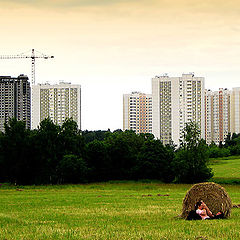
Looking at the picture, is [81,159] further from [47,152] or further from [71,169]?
[47,152]

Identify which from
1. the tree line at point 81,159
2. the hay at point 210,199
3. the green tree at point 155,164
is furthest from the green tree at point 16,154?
the hay at point 210,199

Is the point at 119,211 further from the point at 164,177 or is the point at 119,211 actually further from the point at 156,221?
the point at 164,177

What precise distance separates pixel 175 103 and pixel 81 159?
116m

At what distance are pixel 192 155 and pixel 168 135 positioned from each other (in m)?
112

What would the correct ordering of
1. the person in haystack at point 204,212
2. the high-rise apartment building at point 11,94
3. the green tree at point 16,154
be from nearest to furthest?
1. the person in haystack at point 204,212
2. the green tree at point 16,154
3. the high-rise apartment building at point 11,94

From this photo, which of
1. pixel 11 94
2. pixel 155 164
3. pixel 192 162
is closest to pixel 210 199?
pixel 192 162

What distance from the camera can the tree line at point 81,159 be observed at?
72562 millimetres

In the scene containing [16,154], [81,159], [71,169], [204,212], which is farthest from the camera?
[81,159]

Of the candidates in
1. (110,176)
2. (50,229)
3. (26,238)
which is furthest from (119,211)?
(110,176)

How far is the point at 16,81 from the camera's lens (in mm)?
197125

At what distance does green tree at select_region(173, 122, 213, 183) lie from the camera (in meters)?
72.1

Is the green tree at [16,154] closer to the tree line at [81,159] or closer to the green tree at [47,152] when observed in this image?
the tree line at [81,159]

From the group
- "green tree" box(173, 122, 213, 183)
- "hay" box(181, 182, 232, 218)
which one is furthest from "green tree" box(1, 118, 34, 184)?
"hay" box(181, 182, 232, 218)

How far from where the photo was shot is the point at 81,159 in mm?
74000
